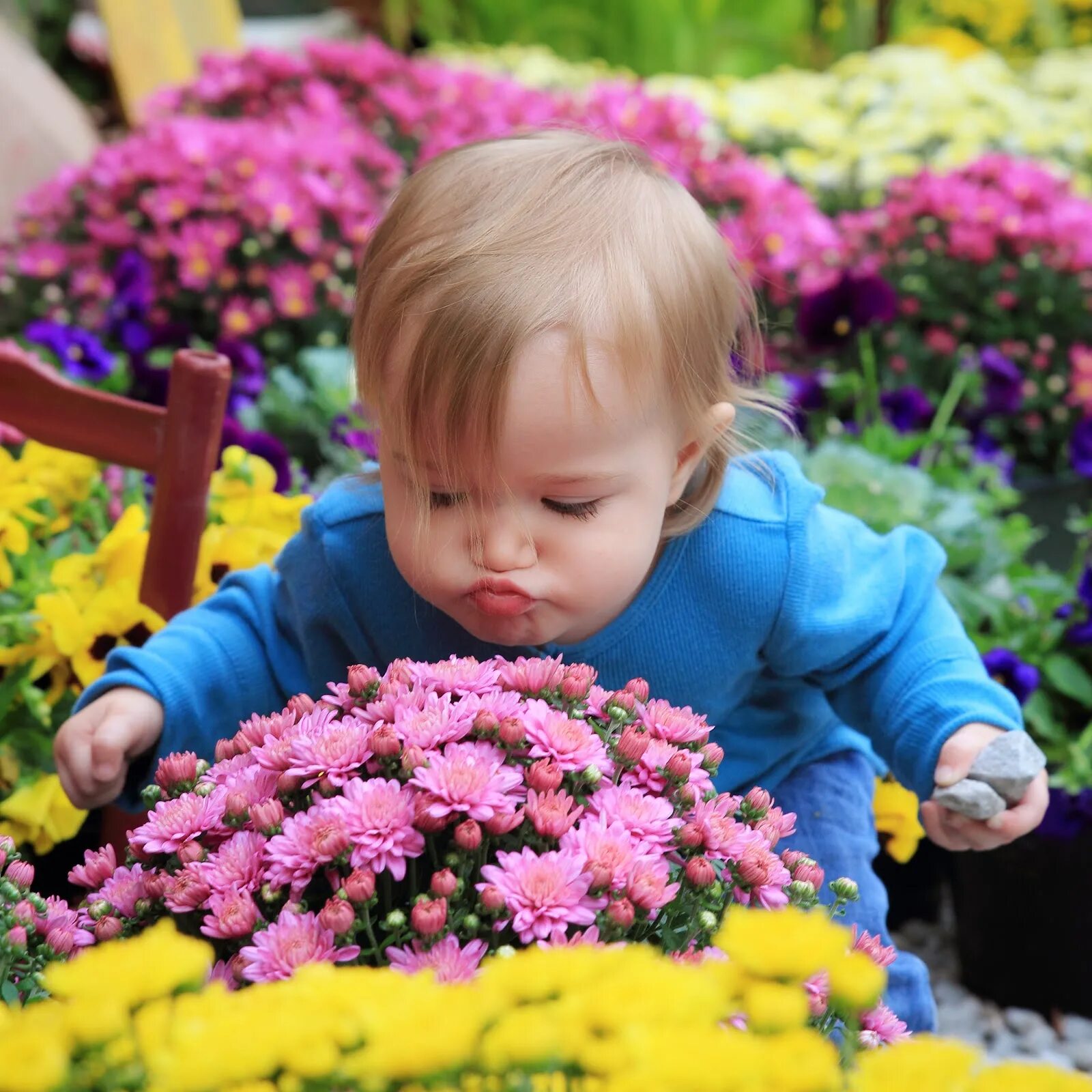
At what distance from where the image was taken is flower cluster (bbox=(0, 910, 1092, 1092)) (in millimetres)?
606

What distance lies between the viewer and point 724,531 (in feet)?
5.16

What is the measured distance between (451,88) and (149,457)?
3456mm

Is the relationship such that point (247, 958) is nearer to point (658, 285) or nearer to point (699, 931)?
point (699, 931)

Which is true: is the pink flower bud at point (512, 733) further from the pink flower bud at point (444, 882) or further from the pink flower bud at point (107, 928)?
the pink flower bud at point (107, 928)

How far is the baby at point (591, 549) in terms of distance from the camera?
51.5 inches

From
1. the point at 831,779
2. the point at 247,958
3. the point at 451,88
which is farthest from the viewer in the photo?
the point at 451,88

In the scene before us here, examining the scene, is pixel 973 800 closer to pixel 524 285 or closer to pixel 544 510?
pixel 544 510

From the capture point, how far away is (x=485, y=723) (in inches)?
39.9

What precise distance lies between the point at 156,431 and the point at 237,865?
0.90 m

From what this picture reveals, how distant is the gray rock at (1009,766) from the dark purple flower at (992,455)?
5.26ft

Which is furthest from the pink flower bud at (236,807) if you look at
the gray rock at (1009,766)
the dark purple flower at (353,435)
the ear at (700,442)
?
the dark purple flower at (353,435)

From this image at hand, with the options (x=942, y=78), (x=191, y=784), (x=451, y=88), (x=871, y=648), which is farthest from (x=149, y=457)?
(x=942, y=78)

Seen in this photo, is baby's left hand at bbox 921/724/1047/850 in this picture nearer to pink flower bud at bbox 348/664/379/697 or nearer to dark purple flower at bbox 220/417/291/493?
pink flower bud at bbox 348/664/379/697

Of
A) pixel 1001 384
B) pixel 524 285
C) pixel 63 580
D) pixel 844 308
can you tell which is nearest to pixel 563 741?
pixel 524 285
